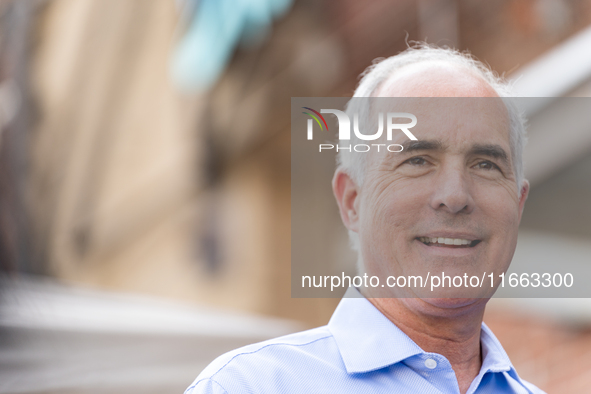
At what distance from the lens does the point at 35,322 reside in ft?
6.89

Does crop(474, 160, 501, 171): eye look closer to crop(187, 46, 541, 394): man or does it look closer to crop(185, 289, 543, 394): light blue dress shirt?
crop(187, 46, 541, 394): man

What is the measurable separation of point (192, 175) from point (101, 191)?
898 millimetres

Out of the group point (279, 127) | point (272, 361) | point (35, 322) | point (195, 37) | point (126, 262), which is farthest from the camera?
point (126, 262)

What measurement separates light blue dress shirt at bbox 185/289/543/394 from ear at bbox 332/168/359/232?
0.69 ft

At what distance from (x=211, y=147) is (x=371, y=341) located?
Result: 3174 mm

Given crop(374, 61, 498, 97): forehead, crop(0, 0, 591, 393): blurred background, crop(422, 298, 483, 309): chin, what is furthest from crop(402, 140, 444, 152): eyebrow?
crop(0, 0, 591, 393): blurred background

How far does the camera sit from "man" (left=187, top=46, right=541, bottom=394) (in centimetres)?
103

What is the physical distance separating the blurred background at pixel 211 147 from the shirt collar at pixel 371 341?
1.48m

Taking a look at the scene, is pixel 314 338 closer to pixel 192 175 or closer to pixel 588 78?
pixel 588 78

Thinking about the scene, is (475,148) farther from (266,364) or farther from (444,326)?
(266,364)

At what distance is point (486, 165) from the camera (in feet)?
3.59

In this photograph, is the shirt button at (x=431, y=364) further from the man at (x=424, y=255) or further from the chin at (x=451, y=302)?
the chin at (x=451, y=302)

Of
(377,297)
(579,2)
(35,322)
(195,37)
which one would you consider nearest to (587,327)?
(579,2)

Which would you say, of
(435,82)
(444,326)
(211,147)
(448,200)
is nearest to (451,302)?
(444,326)
